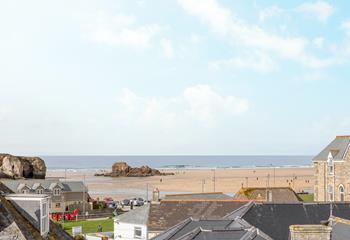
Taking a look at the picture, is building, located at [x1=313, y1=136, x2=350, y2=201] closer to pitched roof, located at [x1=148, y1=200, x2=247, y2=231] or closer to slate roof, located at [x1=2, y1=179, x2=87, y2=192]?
pitched roof, located at [x1=148, y1=200, x2=247, y2=231]

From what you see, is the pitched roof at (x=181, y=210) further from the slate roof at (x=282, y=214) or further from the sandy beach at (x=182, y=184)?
the sandy beach at (x=182, y=184)

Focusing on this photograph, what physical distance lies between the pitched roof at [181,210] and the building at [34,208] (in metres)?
19.0

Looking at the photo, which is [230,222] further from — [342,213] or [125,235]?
[125,235]

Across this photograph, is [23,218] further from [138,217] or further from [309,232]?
[138,217]

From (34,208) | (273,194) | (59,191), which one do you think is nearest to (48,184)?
(59,191)

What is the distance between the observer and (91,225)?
48125mm

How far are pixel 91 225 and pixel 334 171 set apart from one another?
78.1 ft

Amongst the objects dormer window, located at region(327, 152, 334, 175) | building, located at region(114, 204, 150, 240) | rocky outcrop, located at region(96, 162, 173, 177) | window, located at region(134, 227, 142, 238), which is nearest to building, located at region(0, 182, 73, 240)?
building, located at region(114, 204, 150, 240)

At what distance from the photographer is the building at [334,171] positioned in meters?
41.6

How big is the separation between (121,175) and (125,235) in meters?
119

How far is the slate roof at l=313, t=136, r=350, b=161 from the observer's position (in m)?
41.9

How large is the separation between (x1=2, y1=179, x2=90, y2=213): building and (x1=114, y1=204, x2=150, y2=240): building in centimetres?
2615

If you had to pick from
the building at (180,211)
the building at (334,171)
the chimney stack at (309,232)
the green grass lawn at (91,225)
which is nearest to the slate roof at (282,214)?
the chimney stack at (309,232)

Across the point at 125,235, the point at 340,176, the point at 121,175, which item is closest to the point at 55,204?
the point at 125,235
